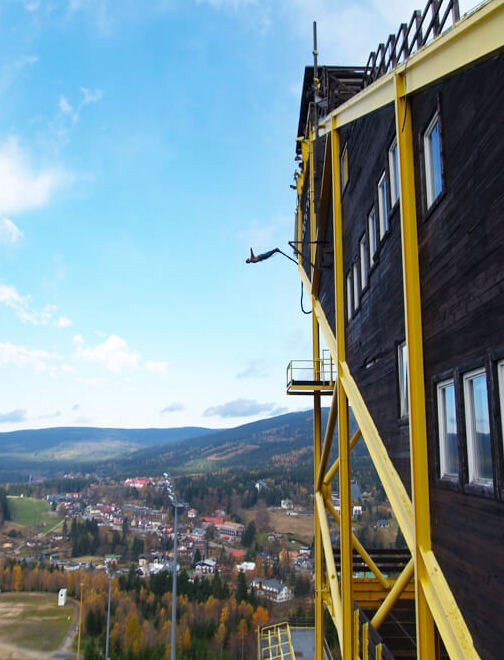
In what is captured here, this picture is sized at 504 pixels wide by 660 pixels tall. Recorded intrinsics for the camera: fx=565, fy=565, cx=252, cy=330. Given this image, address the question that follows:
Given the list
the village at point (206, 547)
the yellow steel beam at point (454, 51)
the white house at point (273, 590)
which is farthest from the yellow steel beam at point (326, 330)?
the white house at point (273, 590)

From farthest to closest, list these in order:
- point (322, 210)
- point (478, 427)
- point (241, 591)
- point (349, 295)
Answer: point (241, 591) → point (322, 210) → point (349, 295) → point (478, 427)

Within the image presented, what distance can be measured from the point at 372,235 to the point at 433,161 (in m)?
3.13

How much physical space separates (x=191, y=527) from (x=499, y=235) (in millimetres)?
199091

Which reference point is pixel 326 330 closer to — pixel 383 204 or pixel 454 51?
pixel 383 204

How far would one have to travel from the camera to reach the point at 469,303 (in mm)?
5336

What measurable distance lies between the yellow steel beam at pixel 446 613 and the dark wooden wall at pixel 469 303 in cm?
10

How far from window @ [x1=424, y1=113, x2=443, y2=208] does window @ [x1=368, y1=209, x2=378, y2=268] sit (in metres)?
2.62

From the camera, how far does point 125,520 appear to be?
642 ft

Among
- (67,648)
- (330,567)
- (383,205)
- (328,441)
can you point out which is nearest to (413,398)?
(383,205)

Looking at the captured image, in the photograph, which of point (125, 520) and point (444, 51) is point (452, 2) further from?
point (125, 520)

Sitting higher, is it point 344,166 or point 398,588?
point 344,166

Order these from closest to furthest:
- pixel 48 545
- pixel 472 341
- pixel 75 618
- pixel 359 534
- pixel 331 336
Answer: pixel 472 341, pixel 331 336, pixel 75 618, pixel 359 534, pixel 48 545

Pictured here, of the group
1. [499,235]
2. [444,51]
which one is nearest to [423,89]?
[444,51]

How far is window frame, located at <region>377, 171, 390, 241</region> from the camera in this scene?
29.2ft
